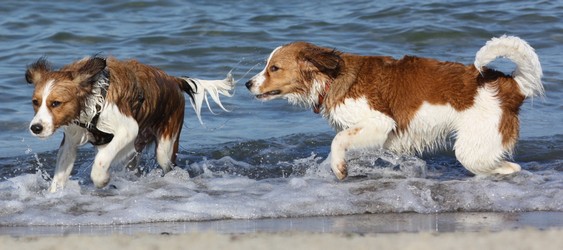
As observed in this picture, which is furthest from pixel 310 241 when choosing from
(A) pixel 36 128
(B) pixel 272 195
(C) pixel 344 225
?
(A) pixel 36 128

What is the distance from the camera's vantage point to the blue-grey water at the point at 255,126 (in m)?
7.12

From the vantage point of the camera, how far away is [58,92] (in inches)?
267

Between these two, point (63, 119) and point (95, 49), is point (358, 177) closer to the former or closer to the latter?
point (63, 119)

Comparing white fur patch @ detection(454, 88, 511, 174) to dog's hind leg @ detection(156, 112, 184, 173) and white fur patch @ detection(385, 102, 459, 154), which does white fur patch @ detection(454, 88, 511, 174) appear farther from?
dog's hind leg @ detection(156, 112, 184, 173)

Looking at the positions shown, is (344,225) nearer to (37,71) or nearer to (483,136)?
(483,136)

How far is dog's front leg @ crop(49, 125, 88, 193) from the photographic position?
734cm

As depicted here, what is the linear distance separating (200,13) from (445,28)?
3.73m

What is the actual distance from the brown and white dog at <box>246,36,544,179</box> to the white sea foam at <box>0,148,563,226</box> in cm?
30

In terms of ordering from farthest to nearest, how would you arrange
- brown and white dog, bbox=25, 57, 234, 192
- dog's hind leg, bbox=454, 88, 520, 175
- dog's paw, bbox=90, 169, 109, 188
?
dog's hind leg, bbox=454, 88, 520, 175
dog's paw, bbox=90, 169, 109, 188
brown and white dog, bbox=25, 57, 234, 192

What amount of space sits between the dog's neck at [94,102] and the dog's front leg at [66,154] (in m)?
0.25

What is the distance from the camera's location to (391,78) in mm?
7766

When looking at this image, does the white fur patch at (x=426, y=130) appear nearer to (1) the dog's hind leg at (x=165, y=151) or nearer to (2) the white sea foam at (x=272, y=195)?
(2) the white sea foam at (x=272, y=195)

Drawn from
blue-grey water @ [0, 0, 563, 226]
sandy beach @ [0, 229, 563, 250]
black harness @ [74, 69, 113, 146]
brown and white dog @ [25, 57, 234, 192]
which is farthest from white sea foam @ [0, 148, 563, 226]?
sandy beach @ [0, 229, 563, 250]

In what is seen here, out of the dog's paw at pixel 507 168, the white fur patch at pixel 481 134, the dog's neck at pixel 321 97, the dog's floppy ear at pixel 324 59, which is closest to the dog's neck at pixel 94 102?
the dog's floppy ear at pixel 324 59
